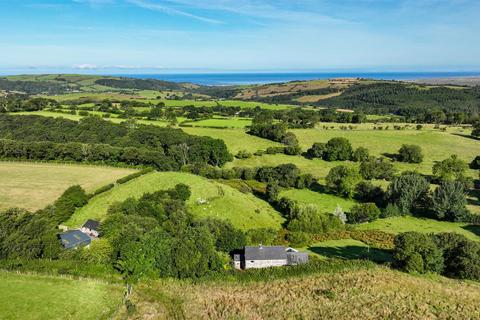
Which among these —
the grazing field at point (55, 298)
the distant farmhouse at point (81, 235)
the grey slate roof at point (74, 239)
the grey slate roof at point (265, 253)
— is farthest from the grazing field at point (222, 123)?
the grazing field at point (55, 298)

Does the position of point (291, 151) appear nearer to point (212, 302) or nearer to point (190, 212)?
point (190, 212)

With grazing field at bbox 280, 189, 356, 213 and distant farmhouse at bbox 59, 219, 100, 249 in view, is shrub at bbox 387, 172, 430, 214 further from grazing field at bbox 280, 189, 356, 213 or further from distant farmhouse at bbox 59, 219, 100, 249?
distant farmhouse at bbox 59, 219, 100, 249

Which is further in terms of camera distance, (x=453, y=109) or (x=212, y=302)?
(x=453, y=109)

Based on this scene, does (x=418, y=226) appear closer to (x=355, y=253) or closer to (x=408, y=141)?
(x=355, y=253)

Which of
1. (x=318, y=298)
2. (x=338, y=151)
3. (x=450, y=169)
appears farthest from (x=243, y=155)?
(x=318, y=298)

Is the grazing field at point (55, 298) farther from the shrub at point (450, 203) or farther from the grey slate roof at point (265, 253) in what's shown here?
the shrub at point (450, 203)

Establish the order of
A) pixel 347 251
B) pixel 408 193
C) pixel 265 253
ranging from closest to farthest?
pixel 265 253
pixel 347 251
pixel 408 193

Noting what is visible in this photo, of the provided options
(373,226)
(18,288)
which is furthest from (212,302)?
(373,226)
